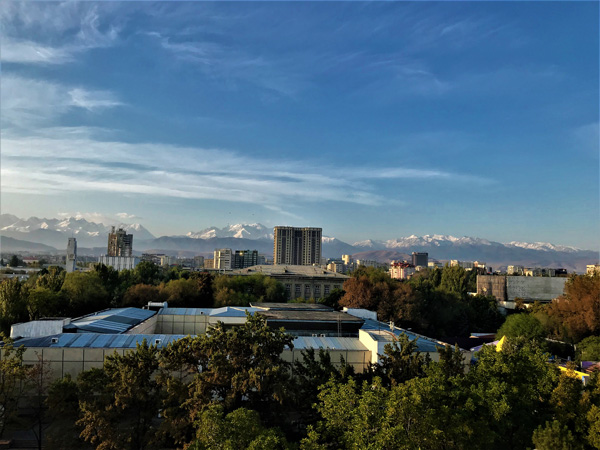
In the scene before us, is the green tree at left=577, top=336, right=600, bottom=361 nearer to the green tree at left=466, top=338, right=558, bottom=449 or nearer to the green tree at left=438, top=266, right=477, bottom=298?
the green tree at left=466, top=338, right=558, bottom=449

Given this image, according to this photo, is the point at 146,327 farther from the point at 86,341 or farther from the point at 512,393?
the point at 512,393

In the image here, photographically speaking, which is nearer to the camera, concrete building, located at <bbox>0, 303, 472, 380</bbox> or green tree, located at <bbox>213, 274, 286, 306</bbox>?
concrete building, located at <bbox>0, 303, 472, 380</bbox>

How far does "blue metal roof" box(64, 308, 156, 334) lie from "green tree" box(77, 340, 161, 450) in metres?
12.2

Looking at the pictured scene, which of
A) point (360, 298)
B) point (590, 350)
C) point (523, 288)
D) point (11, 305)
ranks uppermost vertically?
point (11, 305)

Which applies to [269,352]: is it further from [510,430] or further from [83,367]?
[83,367]

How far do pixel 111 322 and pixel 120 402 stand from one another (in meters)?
17.4

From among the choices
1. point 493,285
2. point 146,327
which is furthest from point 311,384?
point 493,285

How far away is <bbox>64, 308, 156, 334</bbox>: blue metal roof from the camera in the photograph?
1166 inches

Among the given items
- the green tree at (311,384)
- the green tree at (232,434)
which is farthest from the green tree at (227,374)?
the green tree at (232,434)

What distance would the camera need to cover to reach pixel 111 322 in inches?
1288

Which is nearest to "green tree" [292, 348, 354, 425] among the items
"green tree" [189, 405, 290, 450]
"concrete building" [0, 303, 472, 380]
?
"concrete building" [0, 303, 472, 380]

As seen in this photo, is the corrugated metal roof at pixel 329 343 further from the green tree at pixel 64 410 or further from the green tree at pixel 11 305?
the green tree at pixel 11 305

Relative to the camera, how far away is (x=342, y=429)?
15.1m

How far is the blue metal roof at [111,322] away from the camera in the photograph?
2961cm
